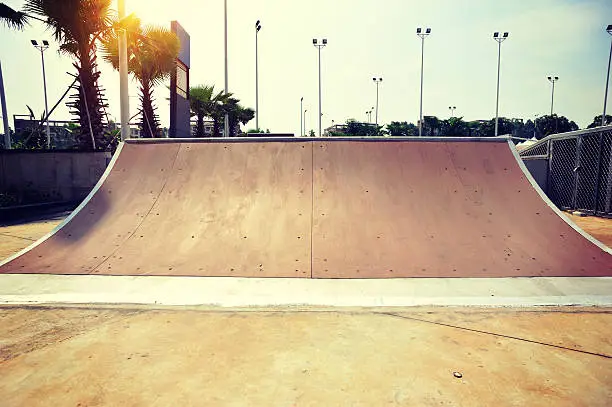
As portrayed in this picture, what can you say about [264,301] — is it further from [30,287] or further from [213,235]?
[30,287]

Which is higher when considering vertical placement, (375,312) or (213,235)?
(213,235)

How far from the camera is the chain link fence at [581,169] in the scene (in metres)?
10.7

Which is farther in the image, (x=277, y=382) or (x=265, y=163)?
(x=265, y=163)

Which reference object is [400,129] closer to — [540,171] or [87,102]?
[540,171]

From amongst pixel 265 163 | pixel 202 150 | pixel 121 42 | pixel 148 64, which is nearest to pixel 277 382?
pixel 265 163

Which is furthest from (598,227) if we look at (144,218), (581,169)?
(144,218)

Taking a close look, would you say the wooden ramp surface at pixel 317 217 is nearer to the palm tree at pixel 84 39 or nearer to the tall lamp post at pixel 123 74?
the tall lamp post at pixel 123 74

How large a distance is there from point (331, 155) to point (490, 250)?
3592mm

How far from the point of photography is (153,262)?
5289 mm

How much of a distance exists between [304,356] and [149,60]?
18.8 meters

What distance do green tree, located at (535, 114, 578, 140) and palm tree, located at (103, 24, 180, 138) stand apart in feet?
309

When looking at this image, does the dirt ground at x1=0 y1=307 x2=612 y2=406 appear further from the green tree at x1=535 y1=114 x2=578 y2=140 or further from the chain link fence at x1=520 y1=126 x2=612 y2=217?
the green tree at x1=535 y1=114 x2=578 y2=140

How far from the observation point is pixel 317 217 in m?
6.11

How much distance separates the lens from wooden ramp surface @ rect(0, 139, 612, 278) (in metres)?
5.19
